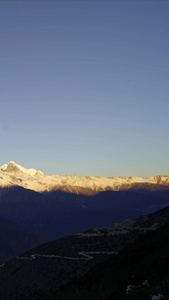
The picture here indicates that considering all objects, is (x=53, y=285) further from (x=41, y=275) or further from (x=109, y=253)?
(x=109, y=253)

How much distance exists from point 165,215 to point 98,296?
96795 millimetres

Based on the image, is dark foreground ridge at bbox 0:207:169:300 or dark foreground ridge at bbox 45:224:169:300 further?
dark foreground ridge at bbox 0:207:169:300

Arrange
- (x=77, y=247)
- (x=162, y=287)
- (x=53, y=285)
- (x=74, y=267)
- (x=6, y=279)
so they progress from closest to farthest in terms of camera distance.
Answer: (x=162, y=287)
(x=53, y=285)
(x=74, y=267)
(x=6, y=279)
(x=77, y=247)

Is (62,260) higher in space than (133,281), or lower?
lower

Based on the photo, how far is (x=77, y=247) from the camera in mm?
101875

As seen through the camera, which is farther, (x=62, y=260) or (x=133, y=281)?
(x=62, y=260)

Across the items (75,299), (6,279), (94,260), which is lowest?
(6,279)

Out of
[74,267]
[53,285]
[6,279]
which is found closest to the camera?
[53,285]

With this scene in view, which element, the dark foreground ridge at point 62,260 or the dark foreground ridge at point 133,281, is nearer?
the dark foreground ridge at point 133,281

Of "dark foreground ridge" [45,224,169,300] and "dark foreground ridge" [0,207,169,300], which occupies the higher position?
"dark foreground ridge" [45,224,169,300]

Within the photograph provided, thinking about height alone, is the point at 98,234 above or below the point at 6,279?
above

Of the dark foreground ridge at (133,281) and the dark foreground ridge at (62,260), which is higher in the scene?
the dark foreground ridge at (133,281)

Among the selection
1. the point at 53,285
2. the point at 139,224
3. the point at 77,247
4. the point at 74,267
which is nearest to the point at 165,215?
the point at 139,224

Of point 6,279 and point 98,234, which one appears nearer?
point 6,279
